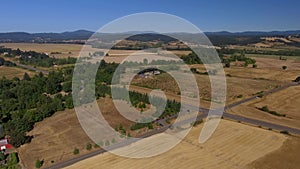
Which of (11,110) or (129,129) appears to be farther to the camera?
(11,110)

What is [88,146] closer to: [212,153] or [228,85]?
[212,153]

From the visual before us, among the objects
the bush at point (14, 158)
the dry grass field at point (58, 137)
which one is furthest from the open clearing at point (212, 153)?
the bush at point (14, 158)

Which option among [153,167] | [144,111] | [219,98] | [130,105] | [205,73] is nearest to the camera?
[153,167]

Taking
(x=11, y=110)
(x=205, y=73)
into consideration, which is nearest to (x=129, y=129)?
(x=11, y=110)

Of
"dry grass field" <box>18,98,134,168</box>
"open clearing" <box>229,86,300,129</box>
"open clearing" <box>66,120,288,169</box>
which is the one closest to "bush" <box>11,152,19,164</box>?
"dry grass field" <box>18,98,134,168</box>

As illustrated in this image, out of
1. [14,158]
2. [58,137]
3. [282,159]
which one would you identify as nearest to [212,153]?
[282,159]

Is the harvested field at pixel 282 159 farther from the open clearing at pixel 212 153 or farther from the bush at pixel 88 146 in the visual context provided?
the bush at pixel 88 146

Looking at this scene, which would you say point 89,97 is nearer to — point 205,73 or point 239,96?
point 239,96
